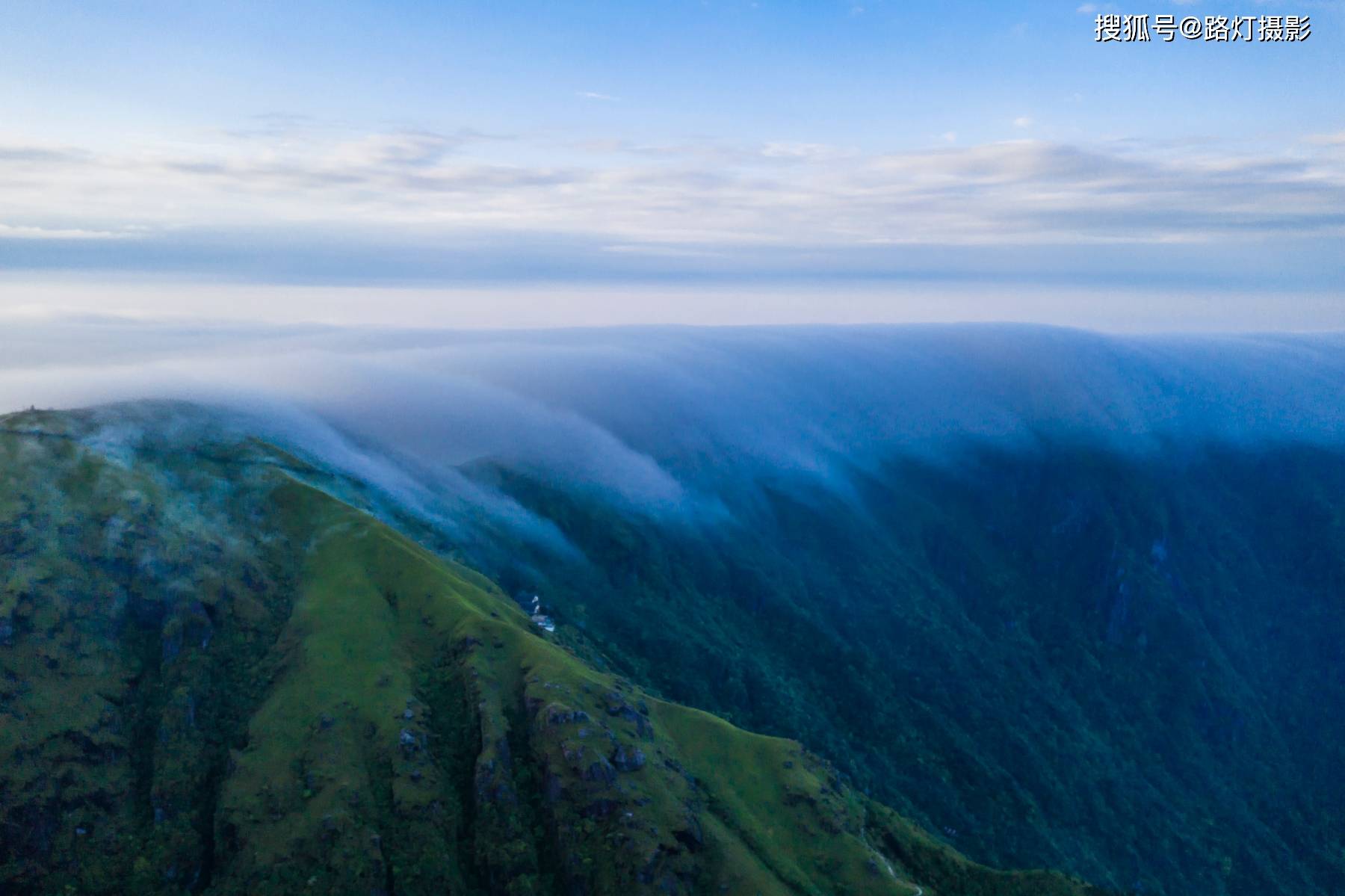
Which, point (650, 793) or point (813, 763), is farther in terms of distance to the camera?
point (813, 763)

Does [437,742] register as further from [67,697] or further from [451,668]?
→ [67,697]

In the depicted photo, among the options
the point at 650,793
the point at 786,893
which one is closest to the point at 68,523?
the point at 650,793

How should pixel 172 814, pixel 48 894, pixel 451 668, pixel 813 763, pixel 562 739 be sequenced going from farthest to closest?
pixel 813 763 → pixel 451 668 → pixel 562 739 → pixel 172 814 → pixel 48 894

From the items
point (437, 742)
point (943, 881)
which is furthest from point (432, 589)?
point (943, 881)

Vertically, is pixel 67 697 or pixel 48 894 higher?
pixel 67 697

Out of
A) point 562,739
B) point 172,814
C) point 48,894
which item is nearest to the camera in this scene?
point 48,894

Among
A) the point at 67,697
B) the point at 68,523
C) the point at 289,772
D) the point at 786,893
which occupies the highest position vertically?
the point at 68,523
